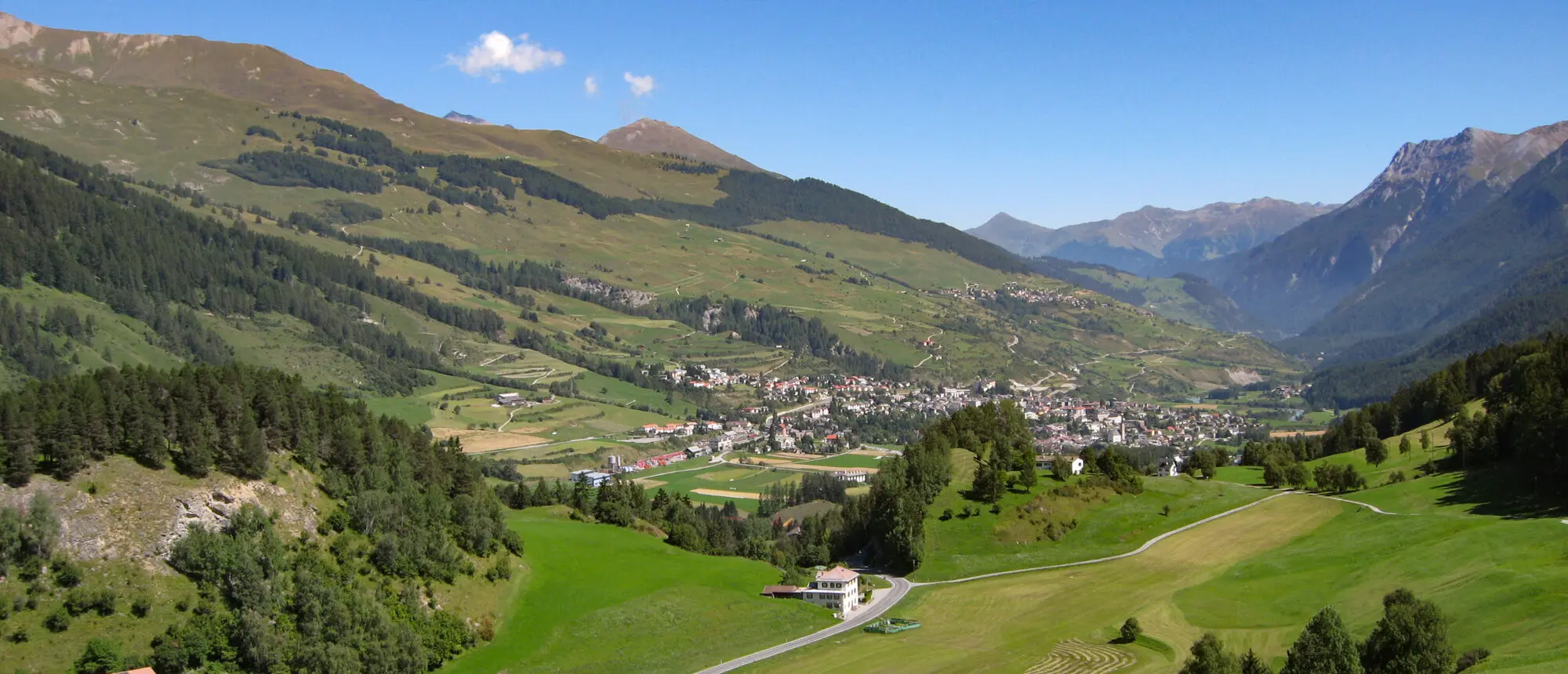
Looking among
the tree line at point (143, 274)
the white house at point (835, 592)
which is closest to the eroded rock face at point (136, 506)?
the white house at point (835, 592)

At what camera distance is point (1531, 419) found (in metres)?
82.6

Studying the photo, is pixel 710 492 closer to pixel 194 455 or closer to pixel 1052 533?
pixel 1052 533

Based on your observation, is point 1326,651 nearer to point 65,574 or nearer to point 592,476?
point 65,574

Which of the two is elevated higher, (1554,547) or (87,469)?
(1554,547)

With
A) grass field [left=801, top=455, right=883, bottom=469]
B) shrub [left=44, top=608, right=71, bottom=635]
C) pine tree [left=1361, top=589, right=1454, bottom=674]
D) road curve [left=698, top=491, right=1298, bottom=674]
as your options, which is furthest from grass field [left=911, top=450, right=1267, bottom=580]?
grass field [left=801, top=455, right=883, bottom=469]

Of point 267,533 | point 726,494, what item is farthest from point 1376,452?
point 267,533

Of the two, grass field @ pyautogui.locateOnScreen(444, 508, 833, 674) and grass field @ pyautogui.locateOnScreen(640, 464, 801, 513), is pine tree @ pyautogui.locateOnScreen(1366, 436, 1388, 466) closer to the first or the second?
grass field @ pyautogui.locateOnScreen(444, 508, 833, 674)

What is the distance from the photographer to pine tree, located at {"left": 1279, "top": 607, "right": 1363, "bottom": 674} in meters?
43.2

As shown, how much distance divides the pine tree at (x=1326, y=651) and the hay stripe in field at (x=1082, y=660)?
46.3 feet

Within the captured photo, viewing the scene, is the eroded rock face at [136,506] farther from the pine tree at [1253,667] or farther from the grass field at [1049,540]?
the grass field at [1049,540]

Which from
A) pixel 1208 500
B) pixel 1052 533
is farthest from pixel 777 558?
pixel 1208 500

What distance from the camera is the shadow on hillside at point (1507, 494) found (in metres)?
72.7

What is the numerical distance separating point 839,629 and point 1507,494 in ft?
158

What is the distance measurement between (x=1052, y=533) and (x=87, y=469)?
6702cm
